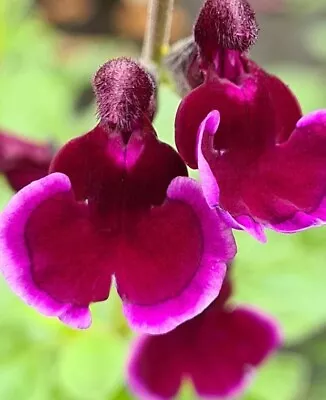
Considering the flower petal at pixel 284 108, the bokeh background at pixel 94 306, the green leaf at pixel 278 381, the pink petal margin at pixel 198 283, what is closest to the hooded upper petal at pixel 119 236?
the pink petal margin at pixel 198 283

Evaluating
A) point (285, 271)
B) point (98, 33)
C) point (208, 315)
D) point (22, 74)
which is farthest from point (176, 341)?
point (98, 33)

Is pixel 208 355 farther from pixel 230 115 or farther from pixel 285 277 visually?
pixel 230 115

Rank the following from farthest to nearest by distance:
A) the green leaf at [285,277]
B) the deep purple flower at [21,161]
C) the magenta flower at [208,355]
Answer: the green leaf at [285,277] → the magenta flower at [208,355] → the deep purple flower at [21,161]

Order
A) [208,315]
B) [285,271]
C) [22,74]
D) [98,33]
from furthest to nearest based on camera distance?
[98,33], [22,74], [285,271], [208,315]

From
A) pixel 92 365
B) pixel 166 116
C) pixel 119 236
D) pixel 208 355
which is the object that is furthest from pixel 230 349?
pixel 119 236

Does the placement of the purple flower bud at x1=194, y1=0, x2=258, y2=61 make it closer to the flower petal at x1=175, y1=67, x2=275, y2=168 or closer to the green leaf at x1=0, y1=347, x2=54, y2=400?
the flower petal at x1=175, y1=67, x2=275, y2=168

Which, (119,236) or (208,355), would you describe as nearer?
(119,236)

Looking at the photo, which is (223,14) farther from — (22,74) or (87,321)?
(22,74)

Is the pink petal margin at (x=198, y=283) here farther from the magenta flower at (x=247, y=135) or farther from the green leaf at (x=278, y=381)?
the green leaf at (x=278, y=381)
